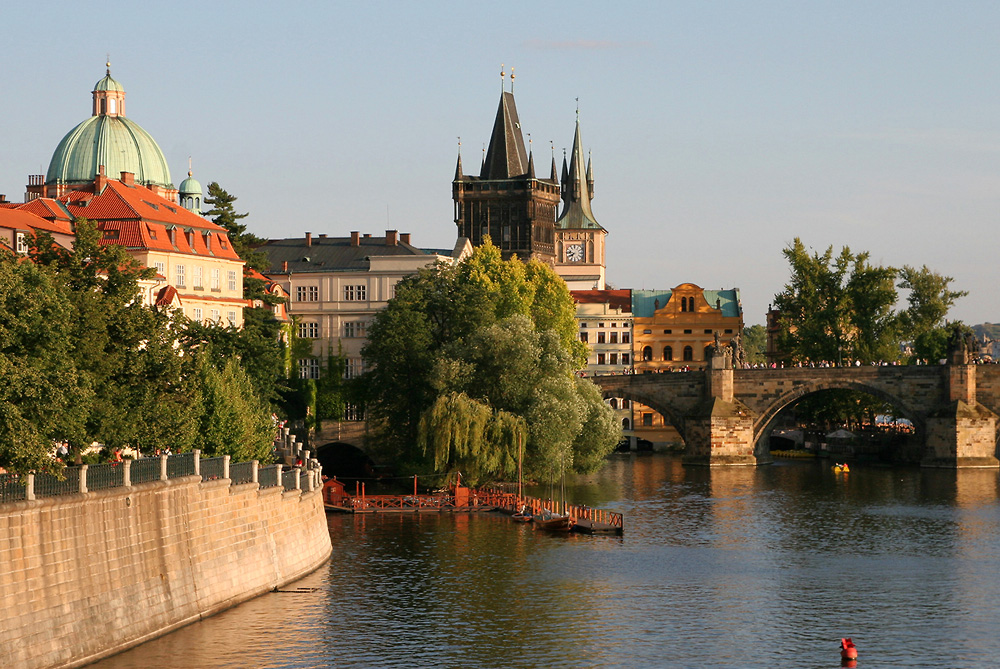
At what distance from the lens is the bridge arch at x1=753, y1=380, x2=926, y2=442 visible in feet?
359

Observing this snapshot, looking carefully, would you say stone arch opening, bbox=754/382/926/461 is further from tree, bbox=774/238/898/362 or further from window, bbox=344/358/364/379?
window, bbox=344/358/364/379

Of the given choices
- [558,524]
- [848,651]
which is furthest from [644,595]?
[558,524]

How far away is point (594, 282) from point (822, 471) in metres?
73.6

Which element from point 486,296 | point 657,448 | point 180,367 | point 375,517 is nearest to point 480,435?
point 375,517

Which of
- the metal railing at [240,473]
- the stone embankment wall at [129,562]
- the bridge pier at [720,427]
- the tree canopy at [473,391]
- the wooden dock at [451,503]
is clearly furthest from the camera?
the bridge pier at [720,427]

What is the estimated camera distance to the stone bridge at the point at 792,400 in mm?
105625

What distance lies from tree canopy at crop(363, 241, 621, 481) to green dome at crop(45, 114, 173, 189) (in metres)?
35.1

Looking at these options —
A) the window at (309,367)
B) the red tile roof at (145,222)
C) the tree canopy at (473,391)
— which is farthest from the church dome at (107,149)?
the tree canopy at (473,391)

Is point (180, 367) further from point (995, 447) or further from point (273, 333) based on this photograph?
point (995, 447)

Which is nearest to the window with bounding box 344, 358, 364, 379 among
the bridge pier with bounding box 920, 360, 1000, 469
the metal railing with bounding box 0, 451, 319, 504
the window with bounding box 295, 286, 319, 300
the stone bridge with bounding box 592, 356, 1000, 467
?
the window with bounding box 295, 286, 319, 300

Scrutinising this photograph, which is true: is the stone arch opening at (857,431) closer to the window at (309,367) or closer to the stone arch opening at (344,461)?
the stone arch opening at (344,461)

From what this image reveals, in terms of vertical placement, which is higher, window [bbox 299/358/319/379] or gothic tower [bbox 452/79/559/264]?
gothic tower [bbox 452/79/559/264]

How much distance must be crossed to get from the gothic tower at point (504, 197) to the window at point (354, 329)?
64606mm

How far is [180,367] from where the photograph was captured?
50.0 metres
